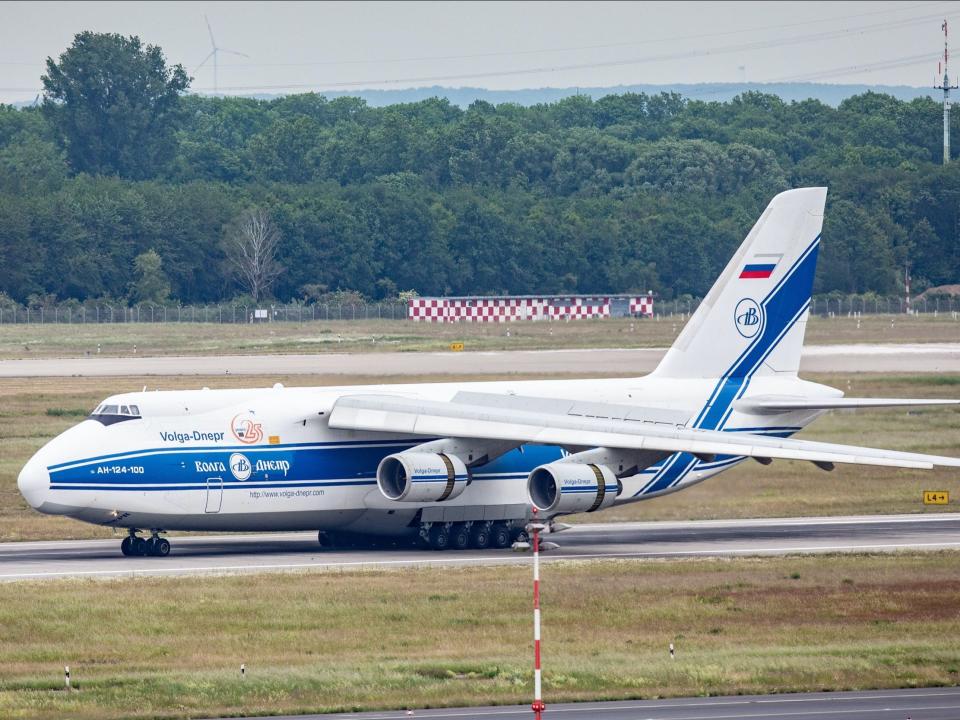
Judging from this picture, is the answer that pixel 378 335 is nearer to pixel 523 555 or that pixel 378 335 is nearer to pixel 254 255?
pixel 254 255

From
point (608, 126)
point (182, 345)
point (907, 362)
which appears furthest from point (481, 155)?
point (907, 362)

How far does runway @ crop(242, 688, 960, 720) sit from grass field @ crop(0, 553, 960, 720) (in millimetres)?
407

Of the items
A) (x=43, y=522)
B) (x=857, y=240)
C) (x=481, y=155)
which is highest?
(x=481, y=155)

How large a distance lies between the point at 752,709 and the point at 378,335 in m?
73.9

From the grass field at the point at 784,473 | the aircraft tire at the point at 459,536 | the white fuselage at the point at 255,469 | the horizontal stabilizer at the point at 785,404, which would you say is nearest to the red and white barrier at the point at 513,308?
the grass field at the point at 784,473

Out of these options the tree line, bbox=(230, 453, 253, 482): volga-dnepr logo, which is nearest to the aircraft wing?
bbox=(230, 453, 253, 482): volga-dnepr logo

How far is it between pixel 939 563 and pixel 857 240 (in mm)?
84192

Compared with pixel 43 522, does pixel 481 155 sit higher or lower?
higher

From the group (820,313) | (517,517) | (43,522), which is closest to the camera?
(517,517)

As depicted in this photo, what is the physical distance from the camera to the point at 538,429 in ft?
105

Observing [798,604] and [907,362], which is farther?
[907,362]

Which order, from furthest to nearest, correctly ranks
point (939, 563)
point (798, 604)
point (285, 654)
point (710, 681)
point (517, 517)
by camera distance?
point (517, 517)
point (939, 563)
point (798, 604)
point (285, 654)
point (710, 681)

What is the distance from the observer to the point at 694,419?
117ft

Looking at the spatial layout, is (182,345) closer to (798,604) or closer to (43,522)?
(43,522)
